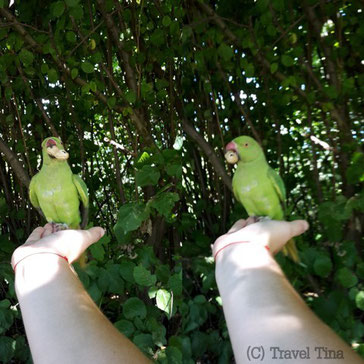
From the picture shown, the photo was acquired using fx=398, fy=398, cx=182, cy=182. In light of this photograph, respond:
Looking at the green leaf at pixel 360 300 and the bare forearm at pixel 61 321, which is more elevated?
the bare forearm at pixel 61 321

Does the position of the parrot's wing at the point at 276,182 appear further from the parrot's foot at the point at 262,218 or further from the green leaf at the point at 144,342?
the green leaf at the point at 144,342

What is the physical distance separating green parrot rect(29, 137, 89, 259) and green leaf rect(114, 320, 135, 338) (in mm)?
388

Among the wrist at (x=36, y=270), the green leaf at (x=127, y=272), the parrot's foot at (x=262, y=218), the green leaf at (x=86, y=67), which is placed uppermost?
the green leaf at (x=86, y=67)

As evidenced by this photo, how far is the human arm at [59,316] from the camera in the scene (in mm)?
729

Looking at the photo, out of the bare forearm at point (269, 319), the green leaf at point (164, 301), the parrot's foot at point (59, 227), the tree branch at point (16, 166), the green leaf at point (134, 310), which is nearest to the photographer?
the bare forearm at point (269, 319)

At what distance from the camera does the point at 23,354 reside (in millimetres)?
1583

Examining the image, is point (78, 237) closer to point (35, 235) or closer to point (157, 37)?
point (35, 235)

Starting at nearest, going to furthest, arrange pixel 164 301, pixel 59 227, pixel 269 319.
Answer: pixel 269 319 < pixel 59 227 < pixel 164 301

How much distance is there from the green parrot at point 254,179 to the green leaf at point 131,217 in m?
0.36

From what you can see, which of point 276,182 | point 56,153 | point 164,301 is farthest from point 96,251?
point 276,182

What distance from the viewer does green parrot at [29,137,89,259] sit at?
1.00 metres

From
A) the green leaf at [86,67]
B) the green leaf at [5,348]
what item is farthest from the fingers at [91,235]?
the green leaf at [5,348]

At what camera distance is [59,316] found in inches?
30.5

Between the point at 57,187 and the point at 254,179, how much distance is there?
0.49 m
